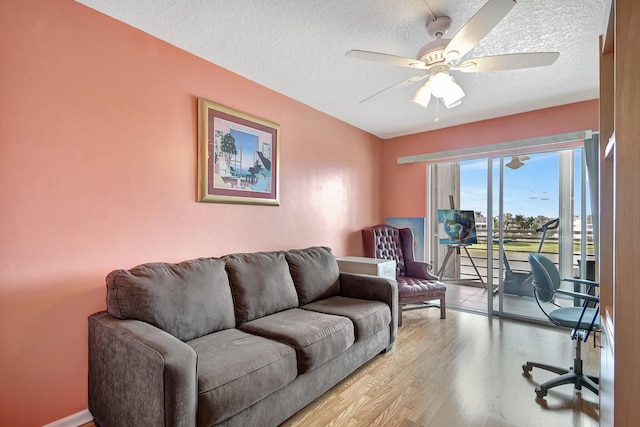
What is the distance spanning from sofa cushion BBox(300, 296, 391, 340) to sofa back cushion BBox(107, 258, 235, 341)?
2.57 ft

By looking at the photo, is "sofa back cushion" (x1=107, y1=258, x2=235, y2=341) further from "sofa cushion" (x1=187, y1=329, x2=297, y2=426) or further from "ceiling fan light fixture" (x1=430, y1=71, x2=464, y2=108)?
"ceiling fan light fixture" (x1=430, y1=71, x2=464, y2=108)

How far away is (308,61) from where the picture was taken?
249cm

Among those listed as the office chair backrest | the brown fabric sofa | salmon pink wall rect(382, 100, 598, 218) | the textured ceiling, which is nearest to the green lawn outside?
the office chair backrest

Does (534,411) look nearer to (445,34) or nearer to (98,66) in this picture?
(445,34)

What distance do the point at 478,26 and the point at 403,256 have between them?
3.15 metres

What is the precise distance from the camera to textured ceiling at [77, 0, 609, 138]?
1857 mm

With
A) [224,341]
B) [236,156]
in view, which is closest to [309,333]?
[224,341]

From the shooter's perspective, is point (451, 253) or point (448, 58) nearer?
point (448, 58)

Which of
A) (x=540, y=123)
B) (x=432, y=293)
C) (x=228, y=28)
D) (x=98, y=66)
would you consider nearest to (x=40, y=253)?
(x=98, y=66)

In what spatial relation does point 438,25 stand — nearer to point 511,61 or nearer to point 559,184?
point 511,61

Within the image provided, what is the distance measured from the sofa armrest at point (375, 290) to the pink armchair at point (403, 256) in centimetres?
76

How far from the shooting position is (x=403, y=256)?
4234 millimetres

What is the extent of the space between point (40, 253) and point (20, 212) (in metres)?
0.24

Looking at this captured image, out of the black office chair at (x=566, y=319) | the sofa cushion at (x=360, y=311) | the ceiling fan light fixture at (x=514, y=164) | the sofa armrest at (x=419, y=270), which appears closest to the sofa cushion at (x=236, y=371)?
the sofa cushion at (x=360, y=311)
